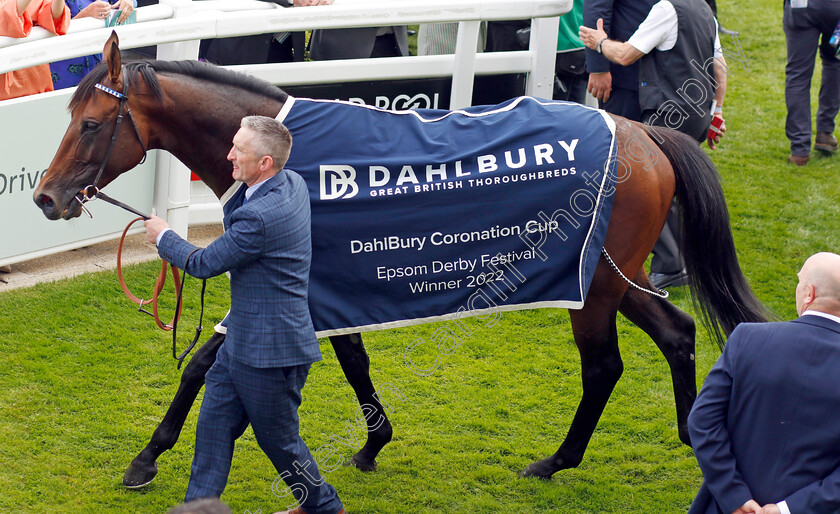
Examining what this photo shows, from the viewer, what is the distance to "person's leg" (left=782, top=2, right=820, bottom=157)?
7779 mm

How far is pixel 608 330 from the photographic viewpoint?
14.1 feet

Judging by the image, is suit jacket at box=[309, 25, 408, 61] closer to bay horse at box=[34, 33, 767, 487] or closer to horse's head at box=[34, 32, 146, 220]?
bay horse at box=[34, 33, 767, 487]

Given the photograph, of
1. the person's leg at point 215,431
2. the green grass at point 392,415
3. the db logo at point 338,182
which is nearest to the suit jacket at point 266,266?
the person's leg at point 215,431

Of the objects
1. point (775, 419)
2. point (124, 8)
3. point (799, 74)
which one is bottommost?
point (775, 419)

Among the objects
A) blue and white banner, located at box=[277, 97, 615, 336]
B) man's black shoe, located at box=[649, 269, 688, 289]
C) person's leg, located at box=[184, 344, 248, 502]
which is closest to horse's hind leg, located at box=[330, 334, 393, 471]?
blue and white banner, located at box=[277, 97, 615, 336]

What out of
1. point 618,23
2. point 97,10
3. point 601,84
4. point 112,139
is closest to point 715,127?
point 601,84

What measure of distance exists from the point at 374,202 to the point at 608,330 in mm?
1192

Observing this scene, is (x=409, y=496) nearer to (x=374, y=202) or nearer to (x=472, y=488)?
(x=472, y=488)

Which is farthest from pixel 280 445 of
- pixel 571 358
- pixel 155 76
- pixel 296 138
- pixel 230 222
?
pixel 571 358

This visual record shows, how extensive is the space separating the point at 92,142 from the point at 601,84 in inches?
127

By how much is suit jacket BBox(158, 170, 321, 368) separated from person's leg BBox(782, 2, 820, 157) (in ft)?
18.8

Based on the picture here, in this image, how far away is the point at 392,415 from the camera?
4.83m

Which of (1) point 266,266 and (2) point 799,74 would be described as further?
(2) point 799,74

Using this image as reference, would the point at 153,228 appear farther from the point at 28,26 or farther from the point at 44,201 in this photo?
the point at 28,26
